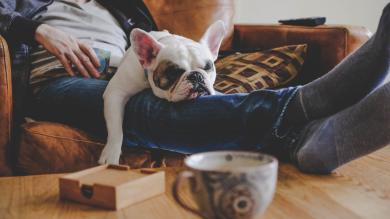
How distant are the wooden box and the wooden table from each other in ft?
0.04

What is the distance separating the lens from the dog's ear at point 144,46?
1286 millimetres

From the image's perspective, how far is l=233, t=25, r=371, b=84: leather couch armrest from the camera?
4.93 feet

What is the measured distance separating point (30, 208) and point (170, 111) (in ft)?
1.55

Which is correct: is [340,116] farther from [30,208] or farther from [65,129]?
[65,129]

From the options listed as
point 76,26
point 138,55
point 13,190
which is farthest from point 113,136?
point 76,26

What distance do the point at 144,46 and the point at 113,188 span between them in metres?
0.70

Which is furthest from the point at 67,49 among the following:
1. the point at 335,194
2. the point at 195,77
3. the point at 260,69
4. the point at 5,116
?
the point at 335,194

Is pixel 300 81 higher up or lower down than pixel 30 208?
lower down

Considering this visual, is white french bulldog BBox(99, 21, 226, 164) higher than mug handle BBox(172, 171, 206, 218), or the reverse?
mug handle BBox(172, 171, 206, 218)

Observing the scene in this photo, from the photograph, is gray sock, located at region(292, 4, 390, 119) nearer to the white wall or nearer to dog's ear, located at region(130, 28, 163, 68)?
dog's ear, located at region(130, 28, 163, 68)

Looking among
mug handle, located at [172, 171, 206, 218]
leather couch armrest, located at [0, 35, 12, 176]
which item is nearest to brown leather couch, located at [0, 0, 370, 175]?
leather couch armrest, located at [0, 35, 12, 176]

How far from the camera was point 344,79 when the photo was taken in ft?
3.09

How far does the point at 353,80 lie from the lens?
935 mm

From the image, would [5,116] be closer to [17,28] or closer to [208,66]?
[17,28]
